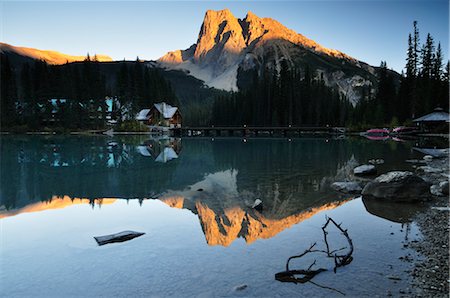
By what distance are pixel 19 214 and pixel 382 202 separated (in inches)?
553

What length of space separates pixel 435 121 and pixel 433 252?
232ft

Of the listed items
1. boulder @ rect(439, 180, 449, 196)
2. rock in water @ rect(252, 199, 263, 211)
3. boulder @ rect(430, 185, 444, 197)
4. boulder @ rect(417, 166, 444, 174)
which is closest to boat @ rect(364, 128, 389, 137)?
boulder @ rect(417, 166, 444, 174)

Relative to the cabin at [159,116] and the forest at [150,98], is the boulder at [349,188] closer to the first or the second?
the forest at [150,98]

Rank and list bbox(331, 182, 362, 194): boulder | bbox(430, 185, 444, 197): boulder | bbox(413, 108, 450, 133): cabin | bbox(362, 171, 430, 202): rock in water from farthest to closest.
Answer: bbox(413, 108, 450, 133): cabin
bbox(331, 182, 362, 194): boulder
bbox(430, 185, 444, 197): boulder
bbox(362, 171, 430, 202): rock in water

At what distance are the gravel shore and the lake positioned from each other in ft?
0.97

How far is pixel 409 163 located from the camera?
2634cm

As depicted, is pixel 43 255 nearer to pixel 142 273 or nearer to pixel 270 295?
pixel 142 273

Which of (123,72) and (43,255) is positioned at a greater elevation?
(123,72)

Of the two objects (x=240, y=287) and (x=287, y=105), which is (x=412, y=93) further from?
(x=240, y=287)

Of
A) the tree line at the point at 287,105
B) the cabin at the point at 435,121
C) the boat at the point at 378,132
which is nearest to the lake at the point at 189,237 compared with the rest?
the cabin at the point at 435,121

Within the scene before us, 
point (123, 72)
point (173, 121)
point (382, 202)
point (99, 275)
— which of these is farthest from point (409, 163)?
point (123, 72)

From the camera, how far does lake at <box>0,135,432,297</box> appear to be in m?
6.98

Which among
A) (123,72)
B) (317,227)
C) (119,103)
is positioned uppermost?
(123,72)

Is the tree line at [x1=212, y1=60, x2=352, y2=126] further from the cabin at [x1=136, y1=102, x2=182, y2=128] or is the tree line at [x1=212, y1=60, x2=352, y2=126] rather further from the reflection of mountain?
the reflection of mountain
